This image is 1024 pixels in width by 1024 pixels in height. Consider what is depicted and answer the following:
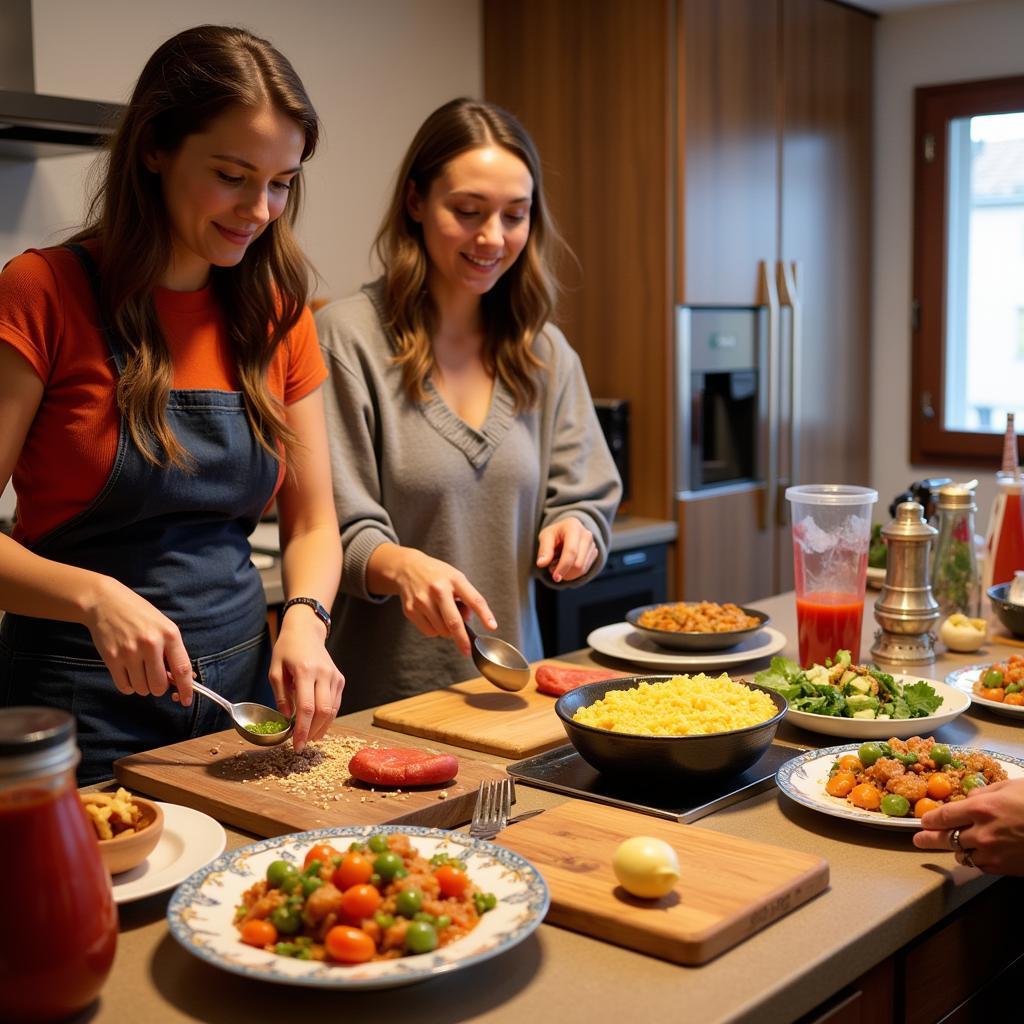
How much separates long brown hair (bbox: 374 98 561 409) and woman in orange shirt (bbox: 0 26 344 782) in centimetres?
45

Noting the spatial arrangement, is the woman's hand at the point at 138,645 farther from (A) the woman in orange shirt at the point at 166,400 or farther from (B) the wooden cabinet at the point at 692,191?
(B) the wooden cabinet at the point at 692,191

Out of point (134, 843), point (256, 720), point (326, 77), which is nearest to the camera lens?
point (134, 843)

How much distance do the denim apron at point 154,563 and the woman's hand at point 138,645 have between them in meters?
0.27

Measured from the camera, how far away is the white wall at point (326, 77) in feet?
10.1

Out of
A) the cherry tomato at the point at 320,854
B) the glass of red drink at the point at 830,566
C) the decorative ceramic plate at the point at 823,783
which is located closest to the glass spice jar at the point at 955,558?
the glass of red drink at the point at 830,566

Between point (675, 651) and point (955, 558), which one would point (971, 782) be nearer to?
point (675, 651)

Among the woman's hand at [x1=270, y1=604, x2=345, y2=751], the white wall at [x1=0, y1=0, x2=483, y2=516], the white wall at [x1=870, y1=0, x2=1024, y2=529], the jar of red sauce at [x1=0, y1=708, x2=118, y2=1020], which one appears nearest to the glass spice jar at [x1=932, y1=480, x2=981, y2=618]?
the woman's hand at [x1=270, y1=604, x2=345, y2=751]

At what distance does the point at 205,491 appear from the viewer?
166cm

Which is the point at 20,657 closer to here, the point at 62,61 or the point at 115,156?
the point at 115,156

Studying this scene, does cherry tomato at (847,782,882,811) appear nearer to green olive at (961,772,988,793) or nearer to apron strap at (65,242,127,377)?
green olive at (961,772,988,793)

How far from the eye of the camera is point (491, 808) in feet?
4.49

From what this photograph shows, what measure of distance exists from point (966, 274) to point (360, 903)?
4.19m

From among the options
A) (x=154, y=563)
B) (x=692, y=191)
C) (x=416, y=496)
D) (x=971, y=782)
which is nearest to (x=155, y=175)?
(x=154, y=563)

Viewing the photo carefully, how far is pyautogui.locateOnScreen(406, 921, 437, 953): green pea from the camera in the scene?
3.22 feet
